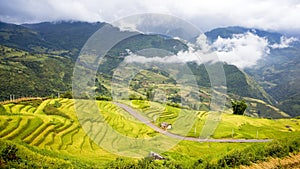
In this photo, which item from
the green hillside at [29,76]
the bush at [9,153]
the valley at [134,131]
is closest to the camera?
the bush at [9,153]

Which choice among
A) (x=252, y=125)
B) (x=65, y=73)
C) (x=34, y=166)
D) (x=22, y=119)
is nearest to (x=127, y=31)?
(x=34, y=166)

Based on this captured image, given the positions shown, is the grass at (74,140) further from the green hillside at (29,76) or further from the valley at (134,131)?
the green hillside at (29,76)

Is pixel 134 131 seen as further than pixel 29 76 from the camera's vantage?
No

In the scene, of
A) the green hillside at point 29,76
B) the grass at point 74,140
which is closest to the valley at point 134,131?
the grass at point 74,140

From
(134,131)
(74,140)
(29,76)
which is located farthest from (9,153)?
(29,76)

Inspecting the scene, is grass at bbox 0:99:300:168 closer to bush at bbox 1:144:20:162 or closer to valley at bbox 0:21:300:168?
valley at bbox 0:21:300:168

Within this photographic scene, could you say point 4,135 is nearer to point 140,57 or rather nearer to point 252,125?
point 140,57

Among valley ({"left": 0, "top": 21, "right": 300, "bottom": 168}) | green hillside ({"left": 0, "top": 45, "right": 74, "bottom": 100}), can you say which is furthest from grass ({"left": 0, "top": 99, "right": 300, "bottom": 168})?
green hillside ({"left": 0, "top": 45, "right": 74, "bottom": 100})

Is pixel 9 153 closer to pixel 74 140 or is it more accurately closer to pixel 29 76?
pixel 74 140

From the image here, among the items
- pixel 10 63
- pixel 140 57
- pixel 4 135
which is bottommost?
pixel 4 135

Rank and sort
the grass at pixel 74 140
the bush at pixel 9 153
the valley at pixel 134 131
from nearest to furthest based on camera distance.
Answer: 1. the bush at pixel 9 153
2. the valley at pixel 134 131
3. the grass at pixel 74 140

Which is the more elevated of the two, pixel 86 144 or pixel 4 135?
pixel 4 135
